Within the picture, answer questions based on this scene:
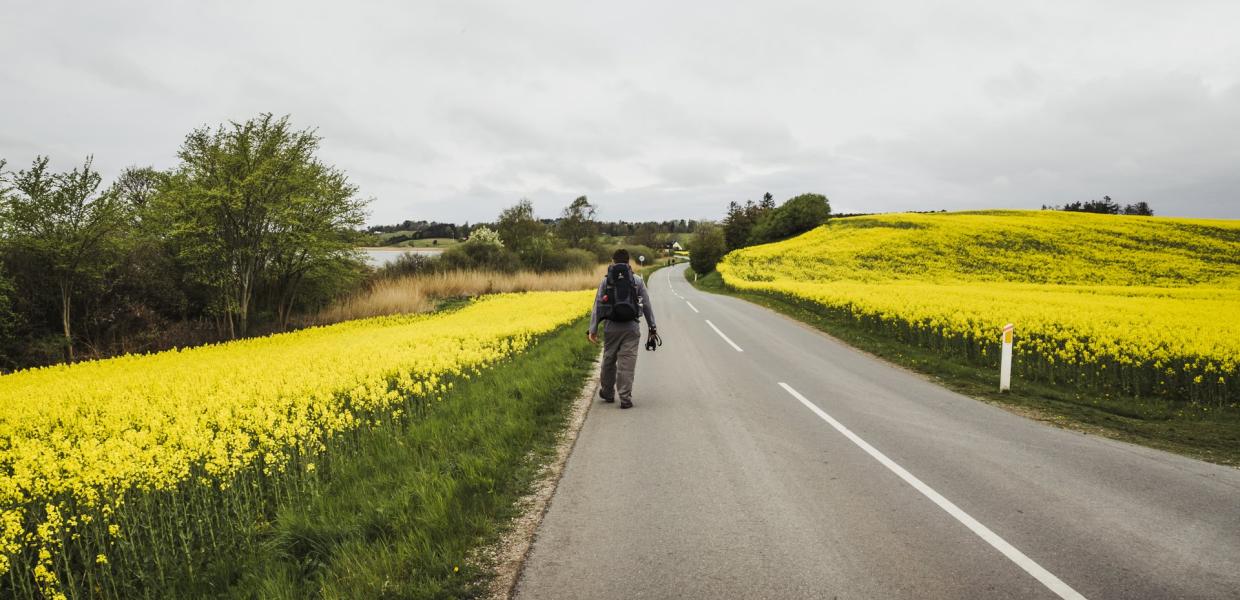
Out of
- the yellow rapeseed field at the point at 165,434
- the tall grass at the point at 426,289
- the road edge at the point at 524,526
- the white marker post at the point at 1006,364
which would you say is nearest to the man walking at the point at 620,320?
the road edge at the point at 524,526

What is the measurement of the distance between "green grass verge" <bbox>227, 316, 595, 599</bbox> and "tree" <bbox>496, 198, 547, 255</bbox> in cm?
4589

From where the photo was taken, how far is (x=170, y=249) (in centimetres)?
1945

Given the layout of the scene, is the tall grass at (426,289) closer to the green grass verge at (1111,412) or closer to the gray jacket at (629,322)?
the gray jacket at (629,322)

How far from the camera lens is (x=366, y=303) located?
1018 inches

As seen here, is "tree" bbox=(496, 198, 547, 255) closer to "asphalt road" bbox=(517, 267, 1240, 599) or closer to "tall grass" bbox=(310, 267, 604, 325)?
"tall grass" bbox=(310, 267, 604, 325)

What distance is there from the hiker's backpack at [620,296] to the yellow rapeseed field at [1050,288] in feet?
26.8

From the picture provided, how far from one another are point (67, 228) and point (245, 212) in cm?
460

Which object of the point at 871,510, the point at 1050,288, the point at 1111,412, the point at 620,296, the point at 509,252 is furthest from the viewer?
the point at 509,252

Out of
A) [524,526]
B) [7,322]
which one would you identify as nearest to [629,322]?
[524,526]

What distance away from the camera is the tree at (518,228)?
51938 millimetres

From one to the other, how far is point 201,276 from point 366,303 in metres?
7.64

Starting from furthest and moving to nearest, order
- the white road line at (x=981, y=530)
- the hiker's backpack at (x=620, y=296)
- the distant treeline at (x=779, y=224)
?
the distant treeline at (x=779, y=224) → the hiker's backpack at (x=620, y=296) → the white road line at (x=981, y=530)

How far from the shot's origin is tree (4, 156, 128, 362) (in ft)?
50.4

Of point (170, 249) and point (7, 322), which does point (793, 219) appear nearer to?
point (170, 249)
